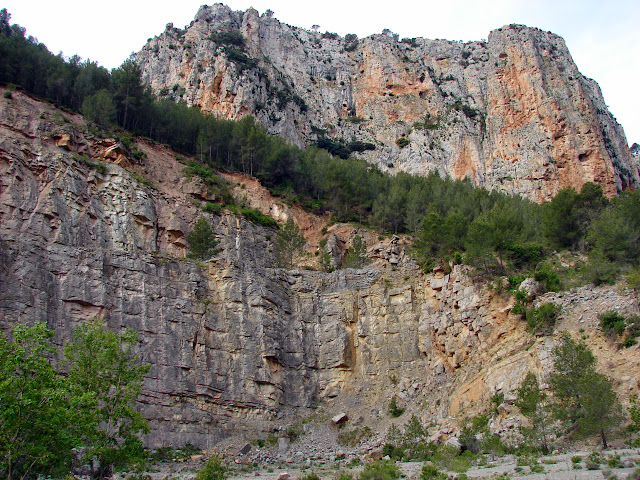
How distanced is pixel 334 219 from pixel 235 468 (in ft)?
101

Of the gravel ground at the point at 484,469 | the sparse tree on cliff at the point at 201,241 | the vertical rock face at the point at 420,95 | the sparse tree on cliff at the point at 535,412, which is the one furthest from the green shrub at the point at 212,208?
the vertical rock face at the point at 420,95

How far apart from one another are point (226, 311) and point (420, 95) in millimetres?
68659

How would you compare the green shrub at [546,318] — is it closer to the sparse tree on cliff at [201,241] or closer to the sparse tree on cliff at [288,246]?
the sparse tree on cliff at [288,246]

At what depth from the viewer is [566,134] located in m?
80.1

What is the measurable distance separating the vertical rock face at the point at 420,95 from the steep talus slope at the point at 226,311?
122 feet

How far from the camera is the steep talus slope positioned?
1275 inches

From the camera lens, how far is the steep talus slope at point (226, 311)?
3238cm

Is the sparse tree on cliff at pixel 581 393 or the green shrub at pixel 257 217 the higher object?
the green shrub at pixel 257 217

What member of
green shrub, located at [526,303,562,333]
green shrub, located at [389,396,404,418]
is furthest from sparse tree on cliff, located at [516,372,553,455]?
green shrub, located at [389,396,404,418]

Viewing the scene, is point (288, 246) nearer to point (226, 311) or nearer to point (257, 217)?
point (257, 217)

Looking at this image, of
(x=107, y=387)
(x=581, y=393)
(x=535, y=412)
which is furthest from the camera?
(x=535, y=412)

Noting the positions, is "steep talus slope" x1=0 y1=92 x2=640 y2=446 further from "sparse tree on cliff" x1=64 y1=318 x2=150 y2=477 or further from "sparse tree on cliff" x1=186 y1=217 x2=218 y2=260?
"sparse tree on cliff" x1=64 y1=318 x2=150 y2=477

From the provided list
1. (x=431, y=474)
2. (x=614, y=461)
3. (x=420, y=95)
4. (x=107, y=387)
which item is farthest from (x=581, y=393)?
(x=420, y=95)

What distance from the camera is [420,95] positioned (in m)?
96.4
